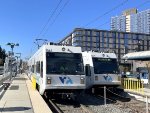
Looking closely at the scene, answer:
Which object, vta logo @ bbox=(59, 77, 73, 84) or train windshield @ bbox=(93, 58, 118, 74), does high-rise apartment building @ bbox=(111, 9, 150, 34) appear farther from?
vta logo @ bbox=(59, 77, 73, 84)

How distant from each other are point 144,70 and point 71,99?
21799 mm

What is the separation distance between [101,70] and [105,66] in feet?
1.38

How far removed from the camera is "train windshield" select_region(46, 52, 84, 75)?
56.6ft

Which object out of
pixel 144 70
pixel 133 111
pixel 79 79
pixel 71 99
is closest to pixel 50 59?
pixel 79 79

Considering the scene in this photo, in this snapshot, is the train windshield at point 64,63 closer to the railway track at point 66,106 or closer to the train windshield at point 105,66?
the railway track at point 66,106

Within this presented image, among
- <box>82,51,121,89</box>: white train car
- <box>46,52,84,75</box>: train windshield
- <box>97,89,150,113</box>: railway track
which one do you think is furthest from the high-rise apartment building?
<box>46,52,84,75</box>: train windshield

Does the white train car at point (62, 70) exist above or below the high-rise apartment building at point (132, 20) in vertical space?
below

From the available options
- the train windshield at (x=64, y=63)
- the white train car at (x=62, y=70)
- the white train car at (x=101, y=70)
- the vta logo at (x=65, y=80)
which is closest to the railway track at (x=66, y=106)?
the white train car at (x=62, y=70)

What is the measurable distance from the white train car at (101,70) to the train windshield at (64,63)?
15.5 feet

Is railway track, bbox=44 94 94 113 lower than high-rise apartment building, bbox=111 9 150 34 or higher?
lower

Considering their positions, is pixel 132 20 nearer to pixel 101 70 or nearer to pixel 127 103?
pixel 101 70

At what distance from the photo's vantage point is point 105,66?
22750mm

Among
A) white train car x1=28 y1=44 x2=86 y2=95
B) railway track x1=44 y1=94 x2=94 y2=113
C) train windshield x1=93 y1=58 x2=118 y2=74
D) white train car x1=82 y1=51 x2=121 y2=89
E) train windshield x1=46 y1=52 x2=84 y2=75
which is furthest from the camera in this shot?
train windshield x1=93 y1=58 x2=118 y2=74

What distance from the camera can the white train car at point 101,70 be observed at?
22234 millimetres
